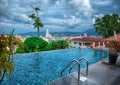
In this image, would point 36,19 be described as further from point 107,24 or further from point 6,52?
point 6,52

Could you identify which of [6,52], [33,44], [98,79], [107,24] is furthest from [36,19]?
[6,52]

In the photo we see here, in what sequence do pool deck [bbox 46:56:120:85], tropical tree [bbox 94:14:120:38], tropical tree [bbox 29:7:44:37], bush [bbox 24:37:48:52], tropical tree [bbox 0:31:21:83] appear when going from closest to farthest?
tropical tree [bbox 0:31:21:83]
pool deck [bbox 46:56:120:85]
bush [bbox 24:37:48:52]
tropical tree [bbox 29:7:44:37]
tropical tree [bbox 94:14:120:38]

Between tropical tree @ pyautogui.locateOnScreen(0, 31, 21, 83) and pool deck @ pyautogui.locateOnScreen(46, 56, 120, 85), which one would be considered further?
pool deck @ pyautogui.locateOnScreen(46, 56, 120, 85)

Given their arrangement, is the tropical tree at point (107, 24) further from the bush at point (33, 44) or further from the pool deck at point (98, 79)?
the pool deck at point (98, 79)

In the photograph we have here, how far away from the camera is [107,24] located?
35.5 m

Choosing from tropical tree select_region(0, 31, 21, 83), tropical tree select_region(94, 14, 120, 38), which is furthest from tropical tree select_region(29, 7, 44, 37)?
tropical tree select_region(0, 31, 21, 83)

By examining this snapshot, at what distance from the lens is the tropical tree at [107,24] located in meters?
35.0

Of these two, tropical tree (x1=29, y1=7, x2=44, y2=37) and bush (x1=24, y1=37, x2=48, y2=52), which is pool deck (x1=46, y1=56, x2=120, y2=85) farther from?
tropical tree (x1=29, y1=7, x2=44, y2=37)

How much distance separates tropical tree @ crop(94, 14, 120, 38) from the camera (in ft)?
115

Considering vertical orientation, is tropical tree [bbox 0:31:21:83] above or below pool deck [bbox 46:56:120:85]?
above

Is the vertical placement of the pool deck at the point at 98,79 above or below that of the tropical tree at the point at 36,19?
below

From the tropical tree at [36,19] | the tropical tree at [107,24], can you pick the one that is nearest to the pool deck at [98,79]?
the tropical tree at [36,19]

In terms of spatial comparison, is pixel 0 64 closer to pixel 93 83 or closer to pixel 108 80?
pixel 93 83

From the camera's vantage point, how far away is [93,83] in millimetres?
4824
